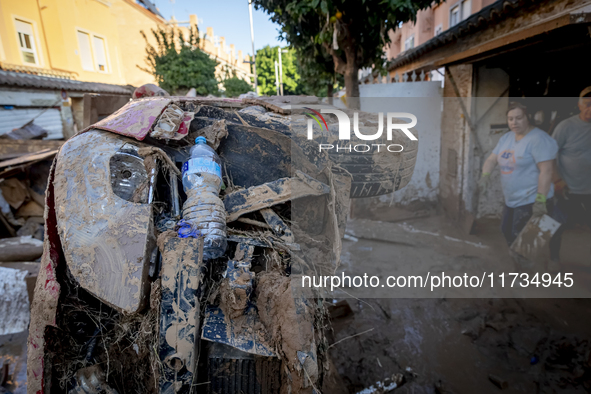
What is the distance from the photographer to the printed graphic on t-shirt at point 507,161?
471 centimetres

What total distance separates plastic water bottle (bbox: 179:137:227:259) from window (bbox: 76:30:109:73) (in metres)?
14.0

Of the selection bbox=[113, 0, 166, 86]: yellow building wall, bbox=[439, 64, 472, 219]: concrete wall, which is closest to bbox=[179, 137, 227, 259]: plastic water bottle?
bbox=[439, 64, 472, 219]: concrete wall

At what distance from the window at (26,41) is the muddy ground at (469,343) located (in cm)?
1266

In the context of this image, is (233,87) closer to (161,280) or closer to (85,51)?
(85,51)

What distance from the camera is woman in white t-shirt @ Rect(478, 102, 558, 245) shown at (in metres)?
4.43

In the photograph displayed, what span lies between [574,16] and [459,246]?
340 centimetres

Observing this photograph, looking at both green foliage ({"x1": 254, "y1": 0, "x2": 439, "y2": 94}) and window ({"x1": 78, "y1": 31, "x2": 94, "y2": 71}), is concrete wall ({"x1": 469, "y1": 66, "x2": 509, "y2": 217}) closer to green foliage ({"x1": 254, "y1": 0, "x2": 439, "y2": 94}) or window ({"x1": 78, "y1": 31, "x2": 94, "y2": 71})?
green foliage ({"x1": 254, "y1": 0, "x2": 439, "y2": 94})

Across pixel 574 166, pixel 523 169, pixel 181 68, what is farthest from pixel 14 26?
pixel 574 166

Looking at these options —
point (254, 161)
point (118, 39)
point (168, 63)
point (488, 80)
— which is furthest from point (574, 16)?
point (118, 39)

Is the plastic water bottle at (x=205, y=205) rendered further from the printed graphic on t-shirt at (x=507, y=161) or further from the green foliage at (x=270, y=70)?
the green foliage at (x=270, y=70)

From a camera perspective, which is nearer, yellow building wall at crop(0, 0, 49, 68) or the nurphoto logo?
the nurphoto logo

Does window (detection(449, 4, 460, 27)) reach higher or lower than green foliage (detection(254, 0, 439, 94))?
higher

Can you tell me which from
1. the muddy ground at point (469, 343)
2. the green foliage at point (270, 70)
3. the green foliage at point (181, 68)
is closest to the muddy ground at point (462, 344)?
the muddy ground at point (469, 343)

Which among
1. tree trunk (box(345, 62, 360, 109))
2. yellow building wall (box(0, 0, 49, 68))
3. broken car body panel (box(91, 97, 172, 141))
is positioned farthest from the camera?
yellow building wall (box(0, 0, 49, 68))
